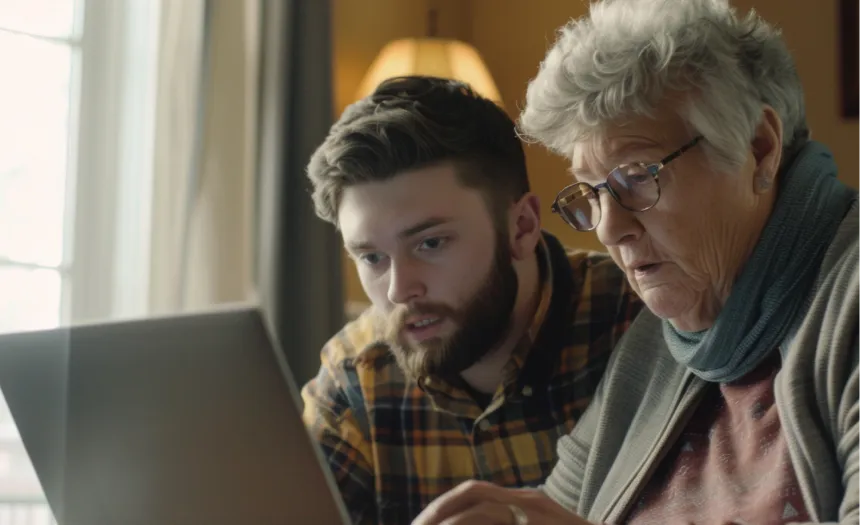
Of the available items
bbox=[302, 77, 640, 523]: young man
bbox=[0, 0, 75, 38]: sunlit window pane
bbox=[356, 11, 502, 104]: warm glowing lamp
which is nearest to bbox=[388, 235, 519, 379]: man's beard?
bbox=[302, 77, 640, 523]: young man

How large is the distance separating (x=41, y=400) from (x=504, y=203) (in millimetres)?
787

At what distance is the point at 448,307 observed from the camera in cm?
157

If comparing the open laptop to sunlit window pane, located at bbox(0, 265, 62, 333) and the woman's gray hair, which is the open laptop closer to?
the woman's gray hair

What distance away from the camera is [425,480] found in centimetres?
159

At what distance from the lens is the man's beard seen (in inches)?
61.2

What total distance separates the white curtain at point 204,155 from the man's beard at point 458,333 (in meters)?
0.90

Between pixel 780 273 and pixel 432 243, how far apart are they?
1.86 ft

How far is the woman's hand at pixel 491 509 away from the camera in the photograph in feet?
3.21

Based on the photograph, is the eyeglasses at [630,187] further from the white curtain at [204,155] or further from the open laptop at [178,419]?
the white curtain at [204,155]

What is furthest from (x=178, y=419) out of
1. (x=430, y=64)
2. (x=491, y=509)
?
(x=430, y=64)

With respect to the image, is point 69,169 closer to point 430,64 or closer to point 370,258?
point 370,258

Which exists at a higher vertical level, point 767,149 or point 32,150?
point 32,150

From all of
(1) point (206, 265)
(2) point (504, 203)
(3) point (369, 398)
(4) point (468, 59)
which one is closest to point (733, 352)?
(2) point (504, 203)

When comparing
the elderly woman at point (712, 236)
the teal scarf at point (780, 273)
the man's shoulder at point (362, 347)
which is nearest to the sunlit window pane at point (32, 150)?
the man's shoulder at point (362, 347)
